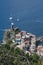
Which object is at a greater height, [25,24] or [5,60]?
[5,60]

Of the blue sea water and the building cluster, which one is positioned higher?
the building cluster

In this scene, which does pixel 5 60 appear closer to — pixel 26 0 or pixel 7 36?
pixel 7 36

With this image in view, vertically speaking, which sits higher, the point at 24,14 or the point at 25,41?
the point at 25,41

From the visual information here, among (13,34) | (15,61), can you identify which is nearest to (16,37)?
(13,34)

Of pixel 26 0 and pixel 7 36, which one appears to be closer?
pixel 7 36

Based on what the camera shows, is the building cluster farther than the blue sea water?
No

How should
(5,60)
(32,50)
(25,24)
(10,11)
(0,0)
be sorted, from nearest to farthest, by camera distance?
(5,60) < (32,50) < (25,24) < (10,11) < (0,0)

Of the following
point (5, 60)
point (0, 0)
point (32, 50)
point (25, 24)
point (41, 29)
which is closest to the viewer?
point (5, 60)

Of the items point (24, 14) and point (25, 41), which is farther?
point (24, 14)
